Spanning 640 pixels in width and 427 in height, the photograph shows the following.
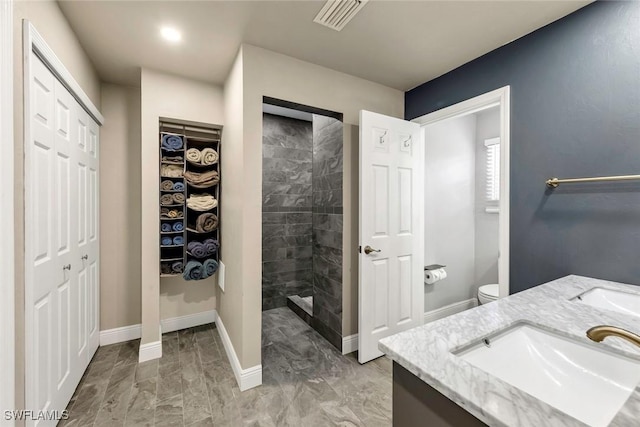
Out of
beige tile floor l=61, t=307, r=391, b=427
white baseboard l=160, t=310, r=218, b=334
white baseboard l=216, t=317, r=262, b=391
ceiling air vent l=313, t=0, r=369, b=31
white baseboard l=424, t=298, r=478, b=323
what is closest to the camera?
ceiling air vent l=313, t=0, r=369, b=31

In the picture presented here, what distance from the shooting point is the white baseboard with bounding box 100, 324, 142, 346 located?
8.31ft

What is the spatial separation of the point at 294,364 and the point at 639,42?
3.01 meters

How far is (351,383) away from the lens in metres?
2.01

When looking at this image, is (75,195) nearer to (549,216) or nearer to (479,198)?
(549,216)

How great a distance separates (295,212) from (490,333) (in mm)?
2950

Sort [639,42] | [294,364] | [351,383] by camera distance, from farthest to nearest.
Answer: [294,364]
[351,383]
[639,42]

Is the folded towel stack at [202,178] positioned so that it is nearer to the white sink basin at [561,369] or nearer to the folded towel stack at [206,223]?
the folded towel stack at [206,223]

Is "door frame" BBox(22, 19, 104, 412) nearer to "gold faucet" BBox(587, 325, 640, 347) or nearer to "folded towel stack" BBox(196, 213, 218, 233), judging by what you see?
"folded towel stack" BBox(196, 213, 218, 233)

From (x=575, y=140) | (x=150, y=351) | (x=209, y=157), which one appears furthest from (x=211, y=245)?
(x=575, y=140)

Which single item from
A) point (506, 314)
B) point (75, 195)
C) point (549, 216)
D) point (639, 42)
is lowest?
point (506, 314)

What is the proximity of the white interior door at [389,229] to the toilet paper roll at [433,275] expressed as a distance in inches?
13.2

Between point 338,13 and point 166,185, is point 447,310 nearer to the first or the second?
point 338,13

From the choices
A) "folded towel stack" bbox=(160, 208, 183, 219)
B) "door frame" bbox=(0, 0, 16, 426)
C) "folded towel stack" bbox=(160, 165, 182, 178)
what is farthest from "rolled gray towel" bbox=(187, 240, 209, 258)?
"door frame" bbox=(0, 0, 16, 426)

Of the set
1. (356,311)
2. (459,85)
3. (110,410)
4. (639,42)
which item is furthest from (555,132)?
(110,410)
